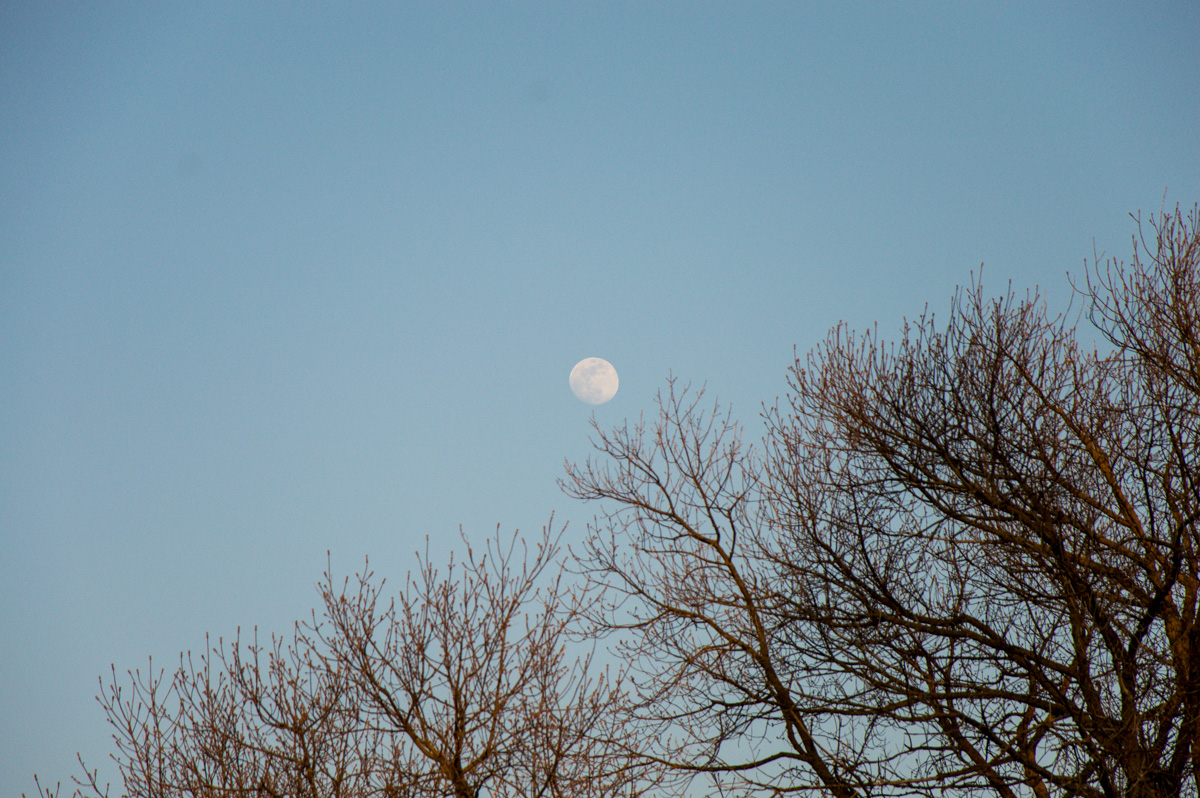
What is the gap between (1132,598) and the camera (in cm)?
692

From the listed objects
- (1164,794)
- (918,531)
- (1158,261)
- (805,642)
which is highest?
(1158,261)

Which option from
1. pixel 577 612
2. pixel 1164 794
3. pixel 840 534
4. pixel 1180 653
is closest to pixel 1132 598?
pixel 1180 653

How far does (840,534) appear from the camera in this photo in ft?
25.7

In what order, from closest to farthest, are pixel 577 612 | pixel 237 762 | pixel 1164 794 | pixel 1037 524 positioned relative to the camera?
pixel 1164 794 → pixel 1037 524 → pixel 237 762 → pixel 577 612

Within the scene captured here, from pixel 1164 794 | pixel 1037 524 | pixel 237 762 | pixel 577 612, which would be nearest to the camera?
→ pixel 1164 794

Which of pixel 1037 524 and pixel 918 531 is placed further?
pixel 918 531

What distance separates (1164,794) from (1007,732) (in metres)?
1.09

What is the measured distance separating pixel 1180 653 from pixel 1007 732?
1.46 meters

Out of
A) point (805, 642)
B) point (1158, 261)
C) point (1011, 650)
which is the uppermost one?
point (1158, 261)

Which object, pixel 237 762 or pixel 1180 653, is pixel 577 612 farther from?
pixel 1180 653

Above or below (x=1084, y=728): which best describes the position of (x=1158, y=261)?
above

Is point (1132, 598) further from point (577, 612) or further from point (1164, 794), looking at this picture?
point (577, 612)

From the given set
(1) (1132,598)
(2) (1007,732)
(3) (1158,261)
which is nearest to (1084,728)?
(2) (1007,732)

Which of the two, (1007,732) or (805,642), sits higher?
(805,642)
